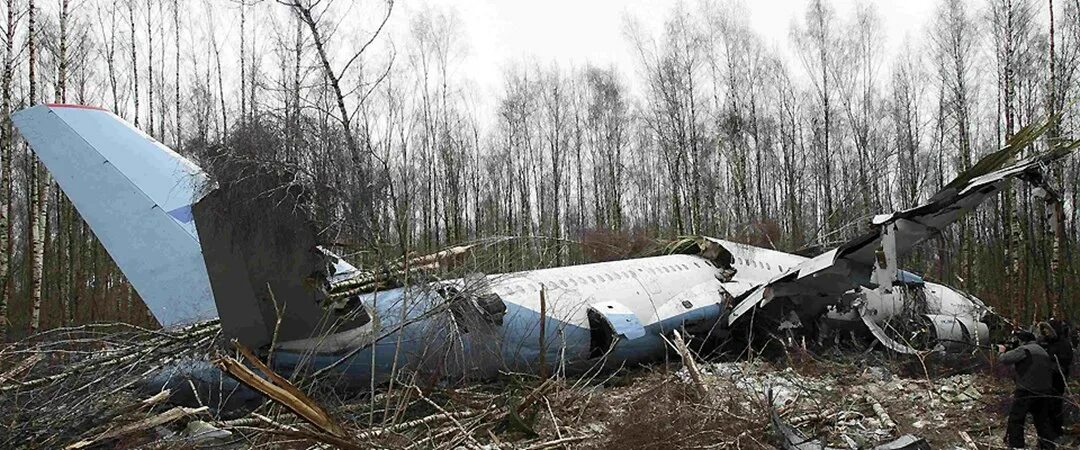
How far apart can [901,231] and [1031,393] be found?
125 inches

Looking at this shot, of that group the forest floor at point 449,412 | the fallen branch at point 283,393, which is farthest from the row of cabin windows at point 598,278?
the fallen branch at point 283,393

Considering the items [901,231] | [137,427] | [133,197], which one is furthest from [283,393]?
[901,231]

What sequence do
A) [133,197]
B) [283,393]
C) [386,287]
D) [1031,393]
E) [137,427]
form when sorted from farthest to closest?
[386,287] < [133,197] < [1031,393] < [137,427] < [283,393]

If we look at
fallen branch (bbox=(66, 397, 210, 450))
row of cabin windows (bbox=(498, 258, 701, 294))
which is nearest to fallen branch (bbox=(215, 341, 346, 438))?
fallen branch (bbox=(66, 397, 210, 450))

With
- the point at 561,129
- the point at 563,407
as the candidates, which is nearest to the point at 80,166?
the point at 563,407

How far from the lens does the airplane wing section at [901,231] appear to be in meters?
9.04

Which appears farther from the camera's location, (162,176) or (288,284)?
(162,176)

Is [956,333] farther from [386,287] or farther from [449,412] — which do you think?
[386,287]

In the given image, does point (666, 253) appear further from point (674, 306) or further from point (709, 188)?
point (709, 188)

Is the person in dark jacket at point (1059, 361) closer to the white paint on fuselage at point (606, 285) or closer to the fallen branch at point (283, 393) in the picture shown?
the white paint on fuselage at point (606, 285)

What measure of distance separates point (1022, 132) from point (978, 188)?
1545mm

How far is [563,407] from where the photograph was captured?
8.55m

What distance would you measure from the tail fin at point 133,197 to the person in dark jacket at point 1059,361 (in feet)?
28.7

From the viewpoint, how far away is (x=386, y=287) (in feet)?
29.6
